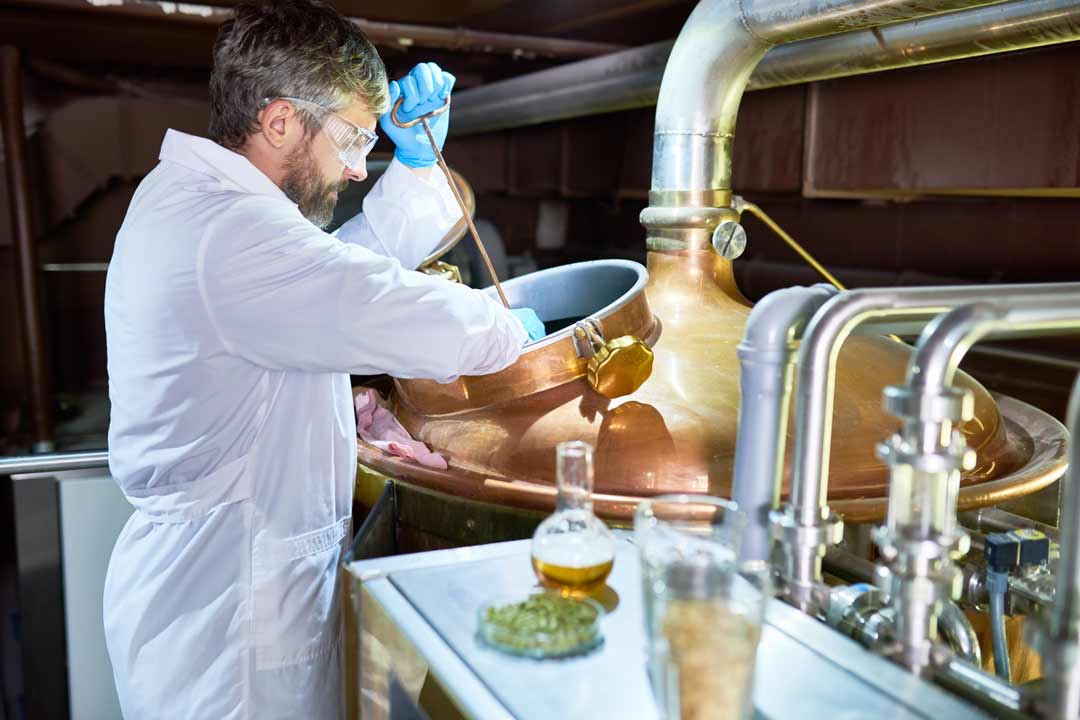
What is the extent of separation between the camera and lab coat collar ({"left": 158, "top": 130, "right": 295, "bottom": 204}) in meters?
1.49

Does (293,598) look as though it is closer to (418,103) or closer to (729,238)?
(418,103)

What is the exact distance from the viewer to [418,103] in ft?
6.07

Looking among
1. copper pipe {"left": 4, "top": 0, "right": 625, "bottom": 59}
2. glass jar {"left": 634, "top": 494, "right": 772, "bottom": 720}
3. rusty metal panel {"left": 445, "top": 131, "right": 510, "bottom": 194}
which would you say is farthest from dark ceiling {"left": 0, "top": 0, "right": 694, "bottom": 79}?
glass jar {"left": 634, "top": 494, "right": 772, "bottom": 720}

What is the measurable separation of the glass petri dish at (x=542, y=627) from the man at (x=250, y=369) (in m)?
0.47

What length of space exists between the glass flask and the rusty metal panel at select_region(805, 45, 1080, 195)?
2.47 meters

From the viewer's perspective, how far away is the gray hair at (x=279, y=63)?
1.48m

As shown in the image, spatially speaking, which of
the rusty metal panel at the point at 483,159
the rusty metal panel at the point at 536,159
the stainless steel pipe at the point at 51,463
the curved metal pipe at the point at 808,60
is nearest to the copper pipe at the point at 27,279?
the curved metal pipe at the point at 808,60

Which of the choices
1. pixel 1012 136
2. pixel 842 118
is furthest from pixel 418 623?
pixel 842 118

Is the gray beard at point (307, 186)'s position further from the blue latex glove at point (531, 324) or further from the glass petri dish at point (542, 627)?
the glass petri dish at point (542, 627)

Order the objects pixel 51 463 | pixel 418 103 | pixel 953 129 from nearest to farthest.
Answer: pixel 418 103 < pixel 51 463 < pixel 953 129

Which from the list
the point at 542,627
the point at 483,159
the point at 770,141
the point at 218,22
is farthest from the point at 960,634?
the point at 483,159

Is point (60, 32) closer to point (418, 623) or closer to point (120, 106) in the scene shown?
point (120, 106)

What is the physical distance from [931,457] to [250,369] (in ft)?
3.24

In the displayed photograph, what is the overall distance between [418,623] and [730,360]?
102cm
